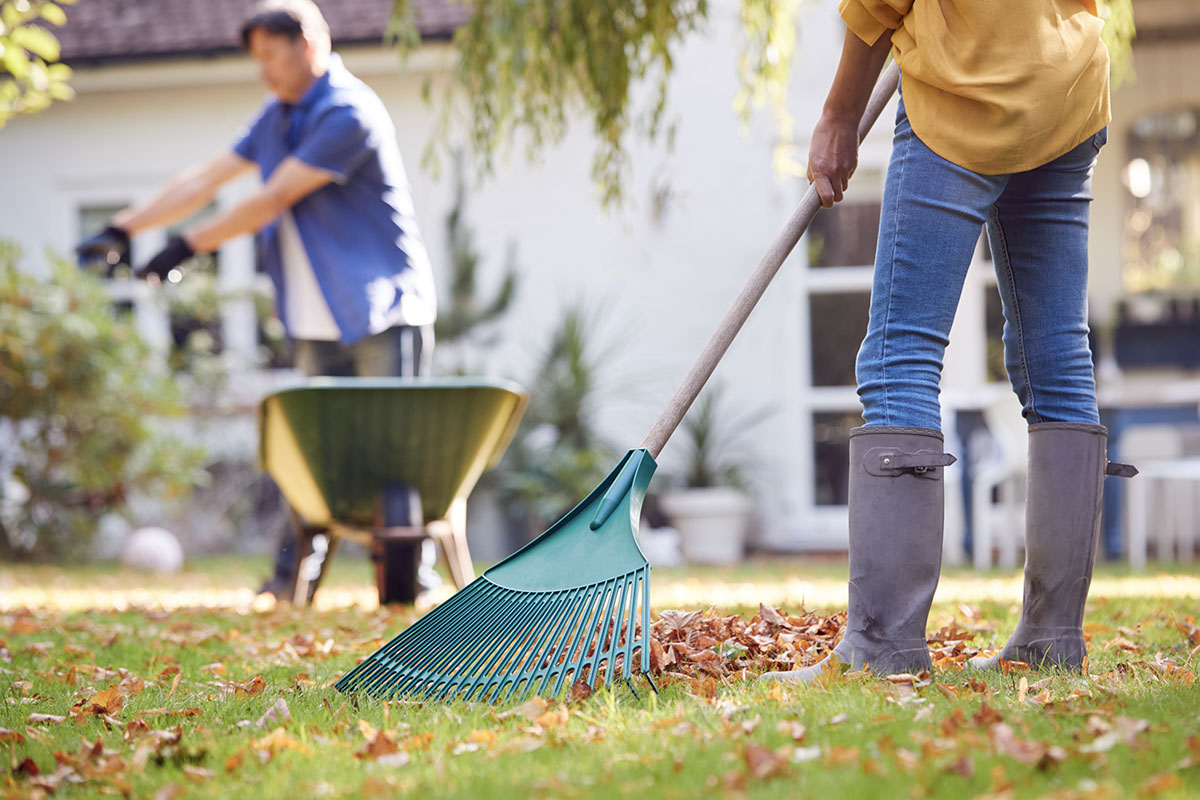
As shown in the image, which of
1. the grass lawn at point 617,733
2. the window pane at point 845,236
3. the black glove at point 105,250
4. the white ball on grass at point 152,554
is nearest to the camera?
the grass lawn at point 617,733

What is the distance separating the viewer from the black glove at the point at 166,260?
3.72 metres

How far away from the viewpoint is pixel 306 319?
12.8 feet

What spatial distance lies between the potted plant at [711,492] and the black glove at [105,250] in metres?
3.96

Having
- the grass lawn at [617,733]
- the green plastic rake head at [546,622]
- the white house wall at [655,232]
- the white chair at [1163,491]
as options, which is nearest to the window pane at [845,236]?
the white house wall at [655,232]

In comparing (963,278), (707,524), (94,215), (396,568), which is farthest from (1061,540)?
(94,215)

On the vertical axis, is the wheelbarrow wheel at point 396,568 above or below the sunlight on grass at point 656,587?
above

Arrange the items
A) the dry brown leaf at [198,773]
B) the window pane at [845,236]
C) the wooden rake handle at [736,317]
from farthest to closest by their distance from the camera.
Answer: the window pane at [845,236], the wooden rake handle at [736,317], the dry brown leaf at [198,773]

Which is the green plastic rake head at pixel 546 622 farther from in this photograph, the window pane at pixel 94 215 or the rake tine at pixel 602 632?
the window pane at pixel 94 215

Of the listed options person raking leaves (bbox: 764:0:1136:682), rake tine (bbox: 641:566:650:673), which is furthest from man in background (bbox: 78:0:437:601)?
person raking leaves (bbox: 764:0:1136:682)

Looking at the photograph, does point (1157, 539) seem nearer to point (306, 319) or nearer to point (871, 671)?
point (306, 319)

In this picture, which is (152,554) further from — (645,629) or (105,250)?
(645,629)

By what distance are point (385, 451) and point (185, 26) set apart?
591 cm

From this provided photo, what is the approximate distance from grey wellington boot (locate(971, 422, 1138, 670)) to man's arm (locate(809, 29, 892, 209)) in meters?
0.56

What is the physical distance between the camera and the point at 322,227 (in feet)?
12.6
